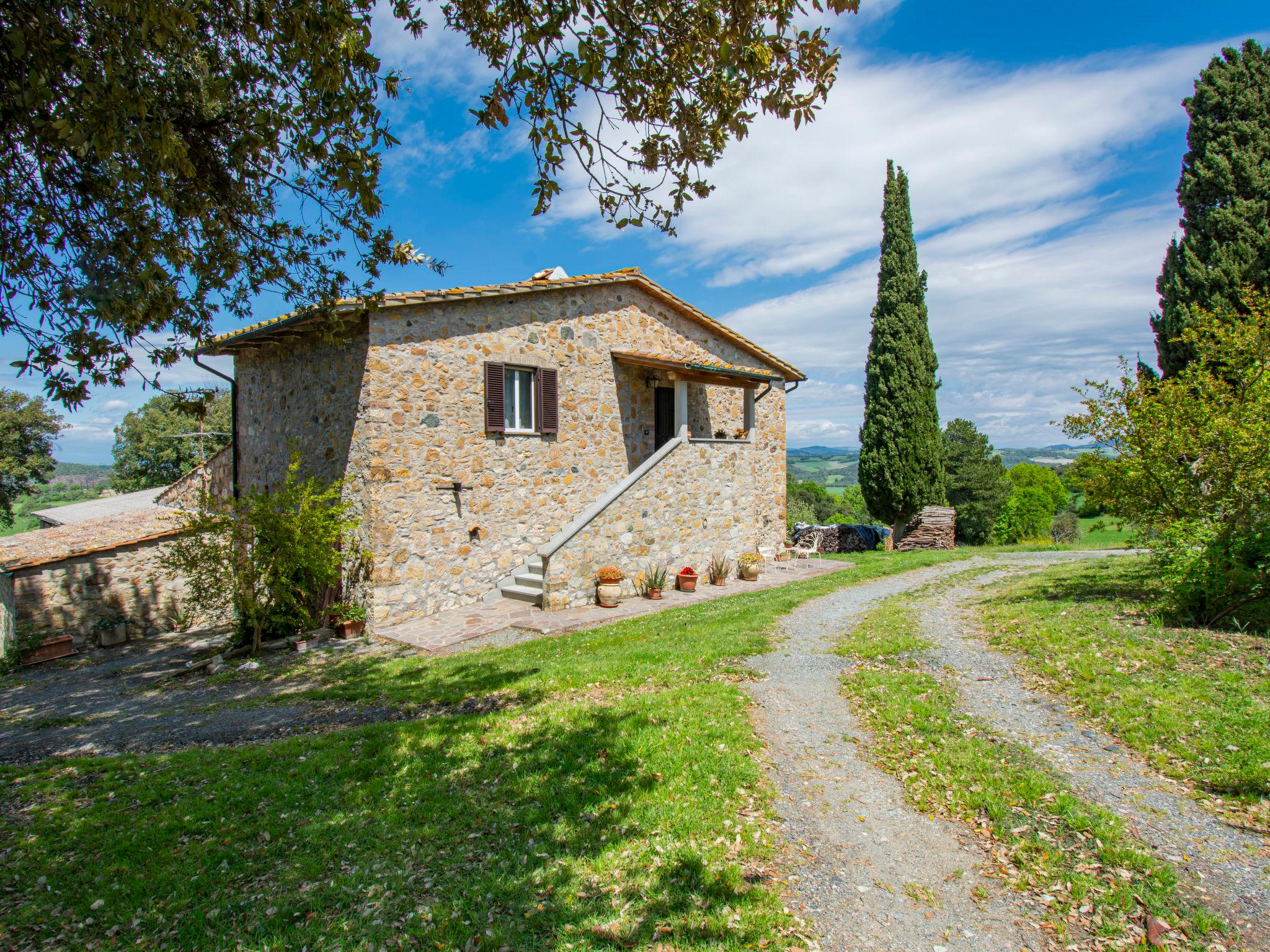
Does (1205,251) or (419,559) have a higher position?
(1205,251)

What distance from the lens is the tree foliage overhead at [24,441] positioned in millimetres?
26781

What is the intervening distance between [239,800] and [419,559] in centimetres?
670

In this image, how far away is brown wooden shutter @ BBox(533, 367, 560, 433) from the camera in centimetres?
1317

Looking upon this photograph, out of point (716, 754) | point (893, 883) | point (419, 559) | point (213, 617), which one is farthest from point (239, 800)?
point (213, 617)

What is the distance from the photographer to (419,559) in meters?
11.5

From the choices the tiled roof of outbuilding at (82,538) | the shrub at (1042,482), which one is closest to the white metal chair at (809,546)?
the tiled roof of outbuilding at (82,538)

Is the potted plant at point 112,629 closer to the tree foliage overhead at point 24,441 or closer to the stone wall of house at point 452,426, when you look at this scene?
the stone wall of house at point 452,426

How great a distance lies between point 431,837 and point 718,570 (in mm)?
10840

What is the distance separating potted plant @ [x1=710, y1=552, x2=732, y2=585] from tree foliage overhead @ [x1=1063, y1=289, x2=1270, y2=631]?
712cm

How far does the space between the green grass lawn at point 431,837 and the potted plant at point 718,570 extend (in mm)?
7658

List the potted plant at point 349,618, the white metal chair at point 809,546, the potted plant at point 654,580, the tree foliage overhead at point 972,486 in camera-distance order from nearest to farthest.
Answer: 1. the potted plant at point 349,618
2. the potted plant at point 654,580
3. the white metal chair at point 809,546
4. the tree foliage overhead at point 972,486

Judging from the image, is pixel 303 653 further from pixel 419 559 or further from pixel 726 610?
pixel 726 610

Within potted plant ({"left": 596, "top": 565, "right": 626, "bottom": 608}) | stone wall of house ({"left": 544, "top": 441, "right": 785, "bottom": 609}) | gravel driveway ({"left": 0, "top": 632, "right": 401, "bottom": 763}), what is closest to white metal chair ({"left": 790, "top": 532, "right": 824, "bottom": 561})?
stone wall of house ({"left": 544, "top": 441, "right": 785, "bottom": 609})

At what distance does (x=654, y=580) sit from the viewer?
13.2 metres
